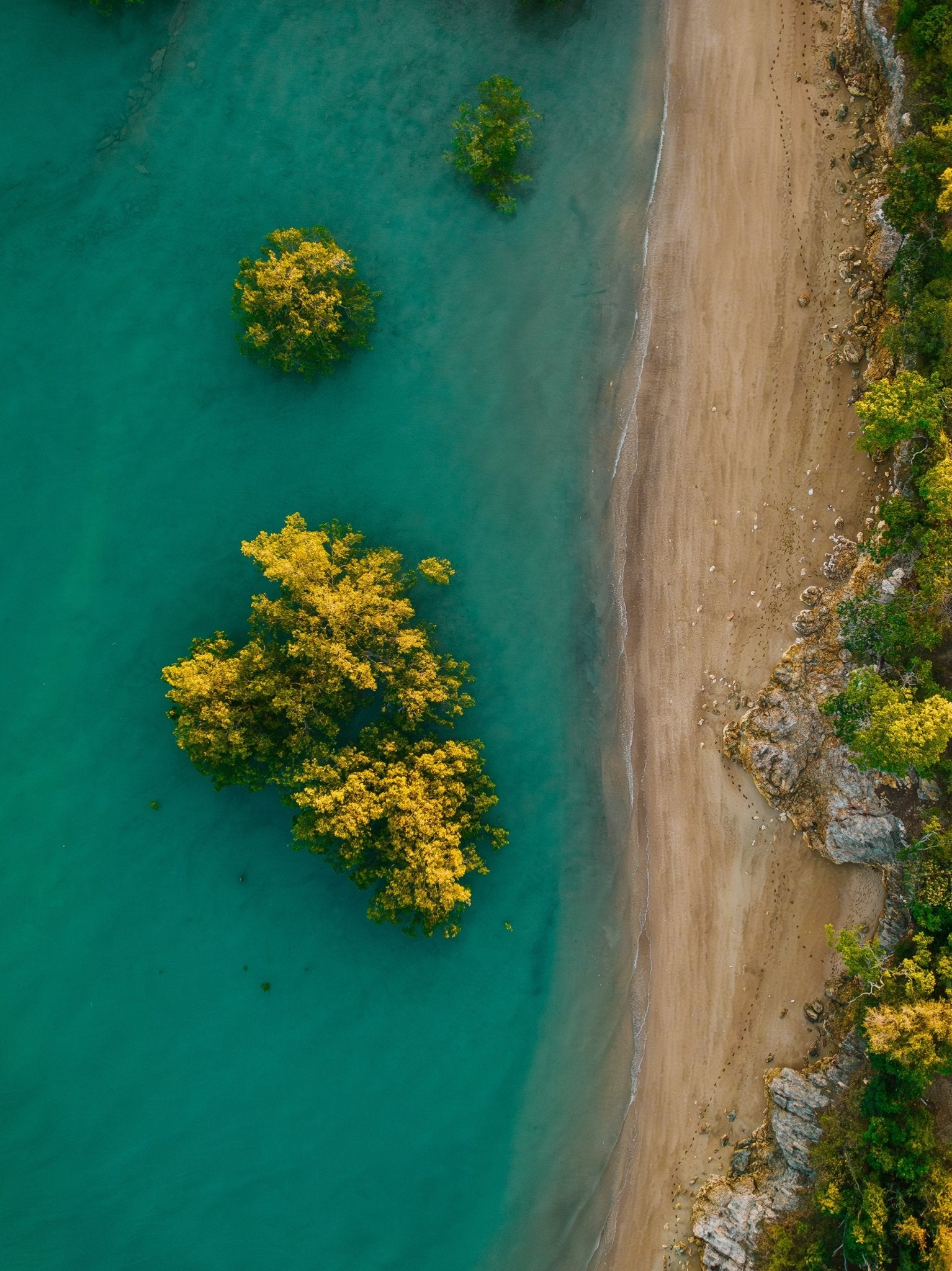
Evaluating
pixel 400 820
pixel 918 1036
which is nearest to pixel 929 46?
pixel 400 820

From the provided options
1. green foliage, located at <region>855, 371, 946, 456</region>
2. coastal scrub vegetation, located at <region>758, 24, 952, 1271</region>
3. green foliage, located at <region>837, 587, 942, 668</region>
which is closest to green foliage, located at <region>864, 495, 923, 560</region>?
coastal scrub vegetation, located at <region>758, 24, 952, 1271</region>

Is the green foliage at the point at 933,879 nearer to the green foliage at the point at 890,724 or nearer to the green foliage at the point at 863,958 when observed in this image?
the green foliage at the point at 863,958

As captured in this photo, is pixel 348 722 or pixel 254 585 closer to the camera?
pixel 348 722

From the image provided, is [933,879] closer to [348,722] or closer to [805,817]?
[805,817]

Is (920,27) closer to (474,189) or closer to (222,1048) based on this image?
(474,189)

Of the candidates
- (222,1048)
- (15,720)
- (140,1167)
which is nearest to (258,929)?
(222,1048)

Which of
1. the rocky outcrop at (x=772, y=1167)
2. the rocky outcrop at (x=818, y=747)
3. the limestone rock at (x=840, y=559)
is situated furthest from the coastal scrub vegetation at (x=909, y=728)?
the limestone rock at (x=840, y=559)

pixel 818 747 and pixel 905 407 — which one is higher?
pixel 905 407
